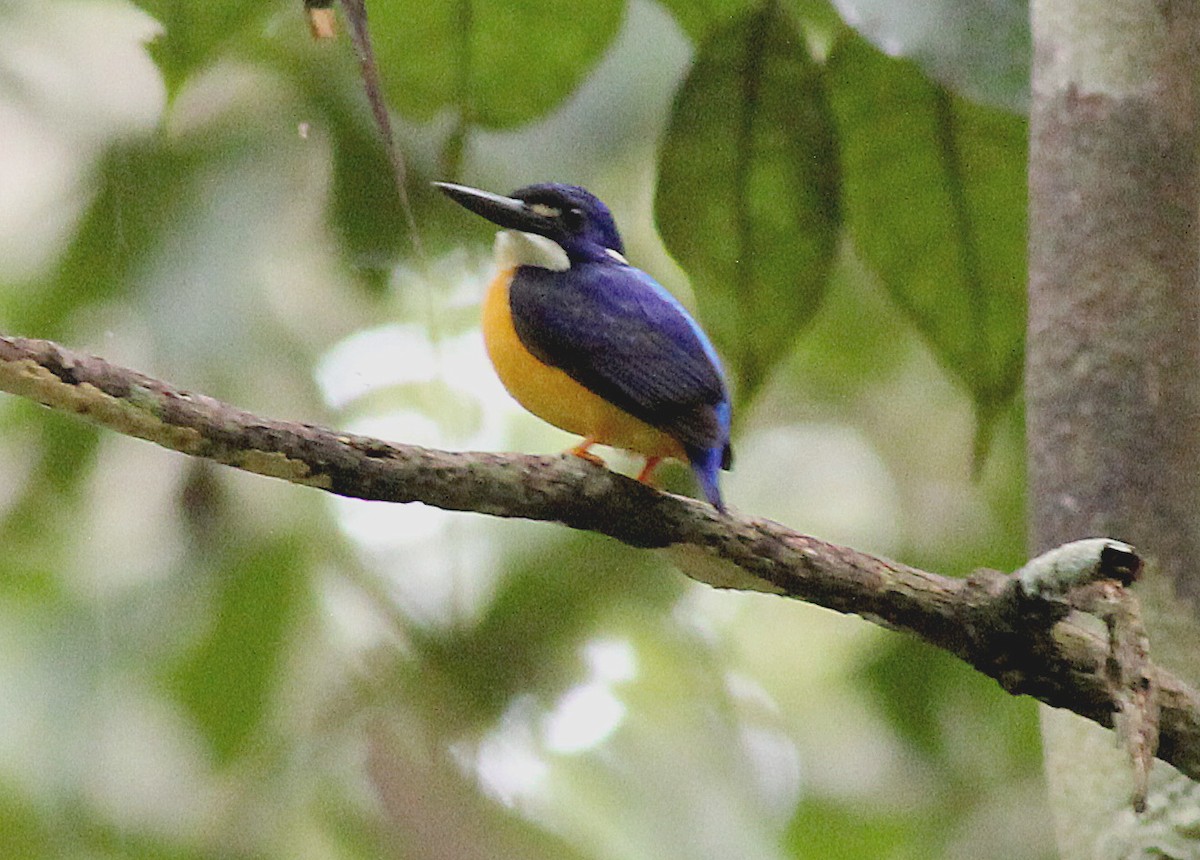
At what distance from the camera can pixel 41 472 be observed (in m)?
2.09

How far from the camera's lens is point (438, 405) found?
2.19 metres

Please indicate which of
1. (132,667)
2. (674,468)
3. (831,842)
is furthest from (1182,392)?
(132,667)

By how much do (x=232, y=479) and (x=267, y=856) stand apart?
55 centimetres

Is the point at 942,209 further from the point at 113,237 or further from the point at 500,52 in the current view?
the point at 113,237

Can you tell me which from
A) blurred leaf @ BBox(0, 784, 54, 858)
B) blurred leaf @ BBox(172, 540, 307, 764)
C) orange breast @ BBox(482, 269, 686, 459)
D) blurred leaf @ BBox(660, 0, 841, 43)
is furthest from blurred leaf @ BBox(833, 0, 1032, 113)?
blurred leaf @ BBox(0, 784, 54, 858)

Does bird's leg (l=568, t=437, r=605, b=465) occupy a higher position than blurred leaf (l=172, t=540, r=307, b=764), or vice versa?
bird's leg (l=568, t=437, r=605, b=465)

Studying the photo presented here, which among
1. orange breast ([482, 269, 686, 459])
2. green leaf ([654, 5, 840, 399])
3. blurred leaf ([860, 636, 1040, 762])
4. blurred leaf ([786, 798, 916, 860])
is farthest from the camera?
blurred leaf ([786, 798, 916, 860])

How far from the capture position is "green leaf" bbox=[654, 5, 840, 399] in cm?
186


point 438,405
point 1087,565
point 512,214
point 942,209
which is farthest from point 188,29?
point 1087,565

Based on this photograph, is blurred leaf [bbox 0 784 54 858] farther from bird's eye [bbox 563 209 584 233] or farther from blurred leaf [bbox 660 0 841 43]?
blurred leaf [bbox 660 0 841 43]

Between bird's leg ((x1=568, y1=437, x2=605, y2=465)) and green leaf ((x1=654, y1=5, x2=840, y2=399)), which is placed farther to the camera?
green leaf ((x1=654, y1=5, x2=840, y2=399))

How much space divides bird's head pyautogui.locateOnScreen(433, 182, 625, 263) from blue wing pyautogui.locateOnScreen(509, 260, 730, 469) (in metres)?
0.11

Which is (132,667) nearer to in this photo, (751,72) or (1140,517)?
(751,72)

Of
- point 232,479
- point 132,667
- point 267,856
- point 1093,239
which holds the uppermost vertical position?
point 1093,239
